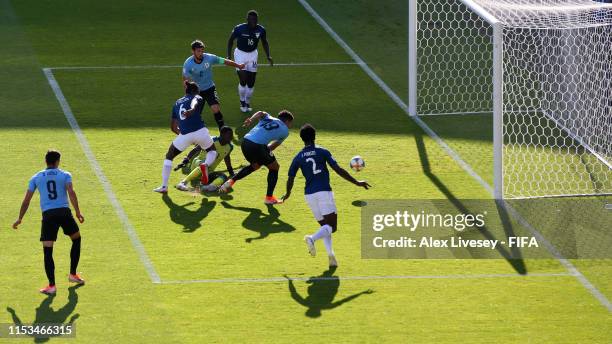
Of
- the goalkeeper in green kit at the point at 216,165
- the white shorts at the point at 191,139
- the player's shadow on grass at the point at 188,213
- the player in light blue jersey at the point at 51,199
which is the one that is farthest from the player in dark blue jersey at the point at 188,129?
the player in light blue jersey at the point at 51,199

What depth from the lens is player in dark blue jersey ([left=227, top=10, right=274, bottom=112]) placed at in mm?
24641

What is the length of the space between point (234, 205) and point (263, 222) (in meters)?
0.95

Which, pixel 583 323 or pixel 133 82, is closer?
pixel 583 323

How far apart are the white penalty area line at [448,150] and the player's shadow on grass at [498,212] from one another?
0.21 m

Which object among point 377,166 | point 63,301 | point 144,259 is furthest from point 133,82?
point 63,301

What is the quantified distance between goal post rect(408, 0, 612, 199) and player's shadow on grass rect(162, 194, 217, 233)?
4.75 m

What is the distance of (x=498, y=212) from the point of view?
64.7 ft

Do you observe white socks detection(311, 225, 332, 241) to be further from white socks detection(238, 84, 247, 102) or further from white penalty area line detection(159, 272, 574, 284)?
white socks detection(238, 84, 247, 102)

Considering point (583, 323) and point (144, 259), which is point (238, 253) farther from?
point (583, 323)

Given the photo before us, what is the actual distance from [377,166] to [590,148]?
3967 mm

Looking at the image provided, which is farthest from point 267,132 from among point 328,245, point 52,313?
point 52,313

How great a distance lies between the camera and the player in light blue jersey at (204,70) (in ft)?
73.2

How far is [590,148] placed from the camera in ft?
73.9

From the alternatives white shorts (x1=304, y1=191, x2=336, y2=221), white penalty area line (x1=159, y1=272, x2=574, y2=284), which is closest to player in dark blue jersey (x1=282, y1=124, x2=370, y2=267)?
white shorts (x1=304, y1=191, x2=336, y2=221)
